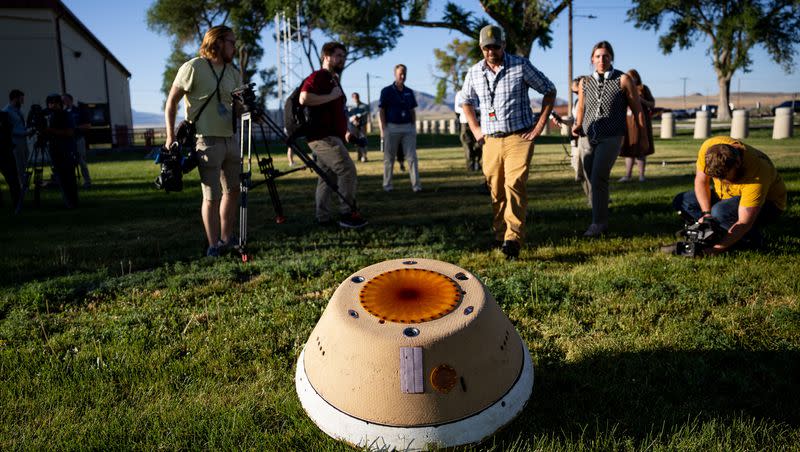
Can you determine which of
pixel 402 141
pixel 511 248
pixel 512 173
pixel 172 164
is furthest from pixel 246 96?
pixel 402 141

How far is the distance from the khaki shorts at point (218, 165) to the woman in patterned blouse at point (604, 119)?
3.91 meters

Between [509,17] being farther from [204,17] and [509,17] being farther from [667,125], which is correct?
[204,17]

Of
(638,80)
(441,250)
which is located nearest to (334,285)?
(441,250)

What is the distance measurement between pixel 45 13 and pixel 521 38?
2422 cm

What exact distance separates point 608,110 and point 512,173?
172cm

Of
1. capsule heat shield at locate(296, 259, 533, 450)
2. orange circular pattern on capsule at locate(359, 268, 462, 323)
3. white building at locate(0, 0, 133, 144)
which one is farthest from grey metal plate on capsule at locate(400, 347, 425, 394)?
white building at locate(0, 0, 133, 144)

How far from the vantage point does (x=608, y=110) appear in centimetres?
680

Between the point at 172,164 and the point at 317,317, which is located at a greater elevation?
the point at 172,164

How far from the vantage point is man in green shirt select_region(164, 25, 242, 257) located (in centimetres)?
575

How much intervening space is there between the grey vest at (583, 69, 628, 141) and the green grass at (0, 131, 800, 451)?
116 centimetres

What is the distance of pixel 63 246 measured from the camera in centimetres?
716

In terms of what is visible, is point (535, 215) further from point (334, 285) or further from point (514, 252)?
point (334, 285)

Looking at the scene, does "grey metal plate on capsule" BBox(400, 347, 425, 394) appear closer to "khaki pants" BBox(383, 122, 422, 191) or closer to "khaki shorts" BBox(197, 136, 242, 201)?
"khaki shorts" BBox(197, 136, 242, 201)

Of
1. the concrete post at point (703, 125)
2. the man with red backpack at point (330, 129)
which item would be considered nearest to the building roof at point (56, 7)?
the man with red backpack at point (330, 129)
